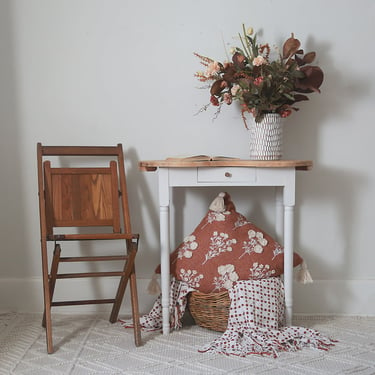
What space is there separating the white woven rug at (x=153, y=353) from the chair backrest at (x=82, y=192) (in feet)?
1.58

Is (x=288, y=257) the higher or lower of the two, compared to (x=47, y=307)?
higher

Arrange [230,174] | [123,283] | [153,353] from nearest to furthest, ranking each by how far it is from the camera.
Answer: [153,353], [230,174], [123,283]

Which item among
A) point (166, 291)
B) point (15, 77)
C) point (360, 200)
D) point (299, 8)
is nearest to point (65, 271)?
point (166, 291)

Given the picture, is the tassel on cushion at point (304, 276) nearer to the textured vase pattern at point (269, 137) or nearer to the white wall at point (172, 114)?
the white wall at point (172, 114)

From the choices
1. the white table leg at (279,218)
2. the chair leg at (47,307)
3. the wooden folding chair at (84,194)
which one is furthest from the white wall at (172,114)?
the chair leg at (47,307)

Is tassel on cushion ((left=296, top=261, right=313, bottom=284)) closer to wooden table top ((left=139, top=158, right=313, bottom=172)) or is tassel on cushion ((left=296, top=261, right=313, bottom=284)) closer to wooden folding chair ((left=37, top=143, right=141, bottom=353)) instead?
wooden table top ((left=139, top=158, right=313, bottom=172))

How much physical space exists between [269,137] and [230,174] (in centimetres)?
28

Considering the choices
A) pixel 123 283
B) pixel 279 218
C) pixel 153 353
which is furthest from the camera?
pixel 279 218

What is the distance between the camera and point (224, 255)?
2230 millimetres

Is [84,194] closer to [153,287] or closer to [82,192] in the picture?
[82,192]

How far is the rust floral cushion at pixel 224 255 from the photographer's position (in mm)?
2211

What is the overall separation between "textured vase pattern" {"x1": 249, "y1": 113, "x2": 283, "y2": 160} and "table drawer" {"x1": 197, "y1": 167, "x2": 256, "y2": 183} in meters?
0.16

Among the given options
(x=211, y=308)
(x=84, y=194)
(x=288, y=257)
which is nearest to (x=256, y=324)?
(x=211, y=308)

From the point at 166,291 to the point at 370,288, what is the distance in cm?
108
